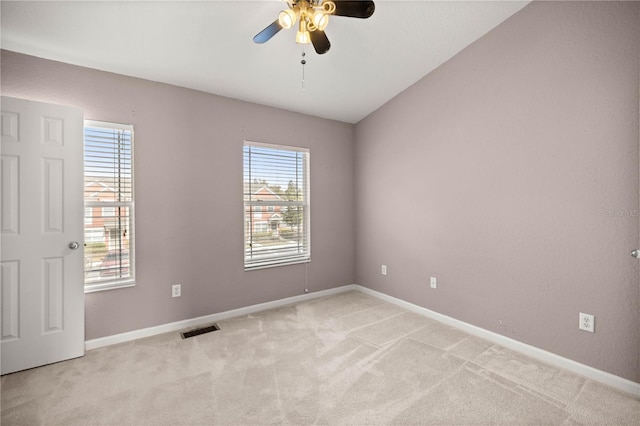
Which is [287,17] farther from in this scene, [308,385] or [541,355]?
[541,355]

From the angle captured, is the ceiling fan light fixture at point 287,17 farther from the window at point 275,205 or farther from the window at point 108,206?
the window at point 108,206

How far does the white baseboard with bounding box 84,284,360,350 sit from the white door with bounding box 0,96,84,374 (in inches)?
7.6

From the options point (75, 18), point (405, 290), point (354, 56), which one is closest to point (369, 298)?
point (405, 290)

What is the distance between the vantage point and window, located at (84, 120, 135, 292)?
2.57 metres

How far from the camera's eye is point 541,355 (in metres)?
2.35

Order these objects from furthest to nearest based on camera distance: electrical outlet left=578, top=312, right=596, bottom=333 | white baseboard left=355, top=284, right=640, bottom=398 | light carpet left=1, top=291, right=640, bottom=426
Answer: electrical outlet left=578, top=312, right=596, bottom=333 < white baseboard left=355, top=284, right=640, bottom=398 < light carpet left=1, top=291, right=640, bottom=426

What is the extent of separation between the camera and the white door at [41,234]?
2.17 meters

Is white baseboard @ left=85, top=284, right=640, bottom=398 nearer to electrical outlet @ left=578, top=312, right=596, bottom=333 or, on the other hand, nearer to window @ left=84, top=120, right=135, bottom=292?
electrical outlet @ left=578, top=312, right=596, bottom=333

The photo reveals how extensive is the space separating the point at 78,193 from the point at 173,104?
118 cm

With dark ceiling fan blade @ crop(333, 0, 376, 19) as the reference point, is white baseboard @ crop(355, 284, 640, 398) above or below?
below

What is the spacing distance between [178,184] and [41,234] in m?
1.10

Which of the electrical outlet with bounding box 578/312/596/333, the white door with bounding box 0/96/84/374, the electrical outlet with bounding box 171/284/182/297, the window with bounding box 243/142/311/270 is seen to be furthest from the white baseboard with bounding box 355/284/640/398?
the white door with bounding box 0/96/84/374

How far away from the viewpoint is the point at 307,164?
3844mm

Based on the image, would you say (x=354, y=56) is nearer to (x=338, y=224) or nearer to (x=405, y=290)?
(x=338, y=224)
